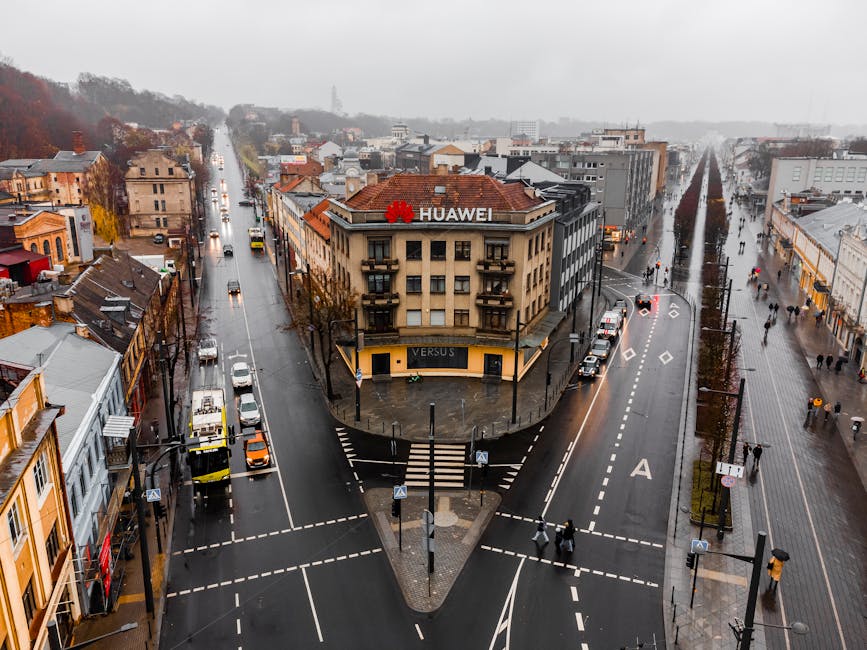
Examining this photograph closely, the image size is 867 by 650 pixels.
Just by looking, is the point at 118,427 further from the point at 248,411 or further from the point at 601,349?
the point at 601,349

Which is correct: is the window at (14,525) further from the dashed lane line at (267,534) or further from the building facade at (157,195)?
the building facade at (157,195)

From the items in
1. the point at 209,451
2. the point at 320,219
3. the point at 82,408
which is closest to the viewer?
Answer: the point at 82,408

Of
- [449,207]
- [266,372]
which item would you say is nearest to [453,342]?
[449,207]

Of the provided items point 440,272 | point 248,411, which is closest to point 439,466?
point 248,411

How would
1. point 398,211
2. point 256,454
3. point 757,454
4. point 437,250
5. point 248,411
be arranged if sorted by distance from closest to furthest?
point 757,454, point 256,454, point 248,411, point 398,211, point 437,250

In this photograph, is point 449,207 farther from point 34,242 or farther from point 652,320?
point 34,242

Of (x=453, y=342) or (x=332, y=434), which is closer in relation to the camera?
(x=332, y=434)

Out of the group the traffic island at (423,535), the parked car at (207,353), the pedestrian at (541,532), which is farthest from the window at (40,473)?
the parked car at (207,353)
